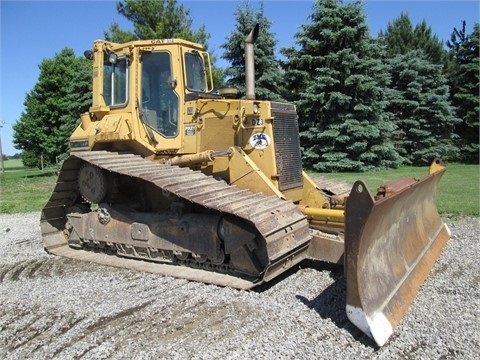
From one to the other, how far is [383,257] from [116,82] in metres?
4.64

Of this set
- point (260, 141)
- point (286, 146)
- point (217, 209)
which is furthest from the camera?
point (286, 146)

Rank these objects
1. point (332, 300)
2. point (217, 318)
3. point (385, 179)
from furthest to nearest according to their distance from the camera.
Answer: point (385, 179) < point (332, 300) < point (217, 318)

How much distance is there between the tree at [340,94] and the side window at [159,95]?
11.4m

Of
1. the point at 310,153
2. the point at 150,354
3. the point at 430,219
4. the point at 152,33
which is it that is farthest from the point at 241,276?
the point at 152,33

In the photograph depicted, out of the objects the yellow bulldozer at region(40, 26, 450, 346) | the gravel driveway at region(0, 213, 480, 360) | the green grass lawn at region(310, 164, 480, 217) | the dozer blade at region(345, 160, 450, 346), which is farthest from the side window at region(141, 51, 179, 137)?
the green grass lawn at region(310, 164, 480, 217)

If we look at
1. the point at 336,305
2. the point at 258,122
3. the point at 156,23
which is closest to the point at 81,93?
the point at 156,23

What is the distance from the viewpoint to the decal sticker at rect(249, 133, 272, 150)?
19.8 ft

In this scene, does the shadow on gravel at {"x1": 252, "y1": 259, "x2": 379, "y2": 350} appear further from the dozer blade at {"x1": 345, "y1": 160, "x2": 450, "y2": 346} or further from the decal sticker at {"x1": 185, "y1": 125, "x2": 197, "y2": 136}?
the decal sticker at {"x1": 185, "y1": 125, "x2": 197, "y2": 136}

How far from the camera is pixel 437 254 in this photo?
18.7 ft

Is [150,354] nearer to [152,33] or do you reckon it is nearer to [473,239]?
[473,239]

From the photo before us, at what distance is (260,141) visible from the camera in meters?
6.07

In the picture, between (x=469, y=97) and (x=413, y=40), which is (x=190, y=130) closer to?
(x=469, y=97)

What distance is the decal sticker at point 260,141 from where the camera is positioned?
6.05m

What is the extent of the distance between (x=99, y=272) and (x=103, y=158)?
1514 mm
